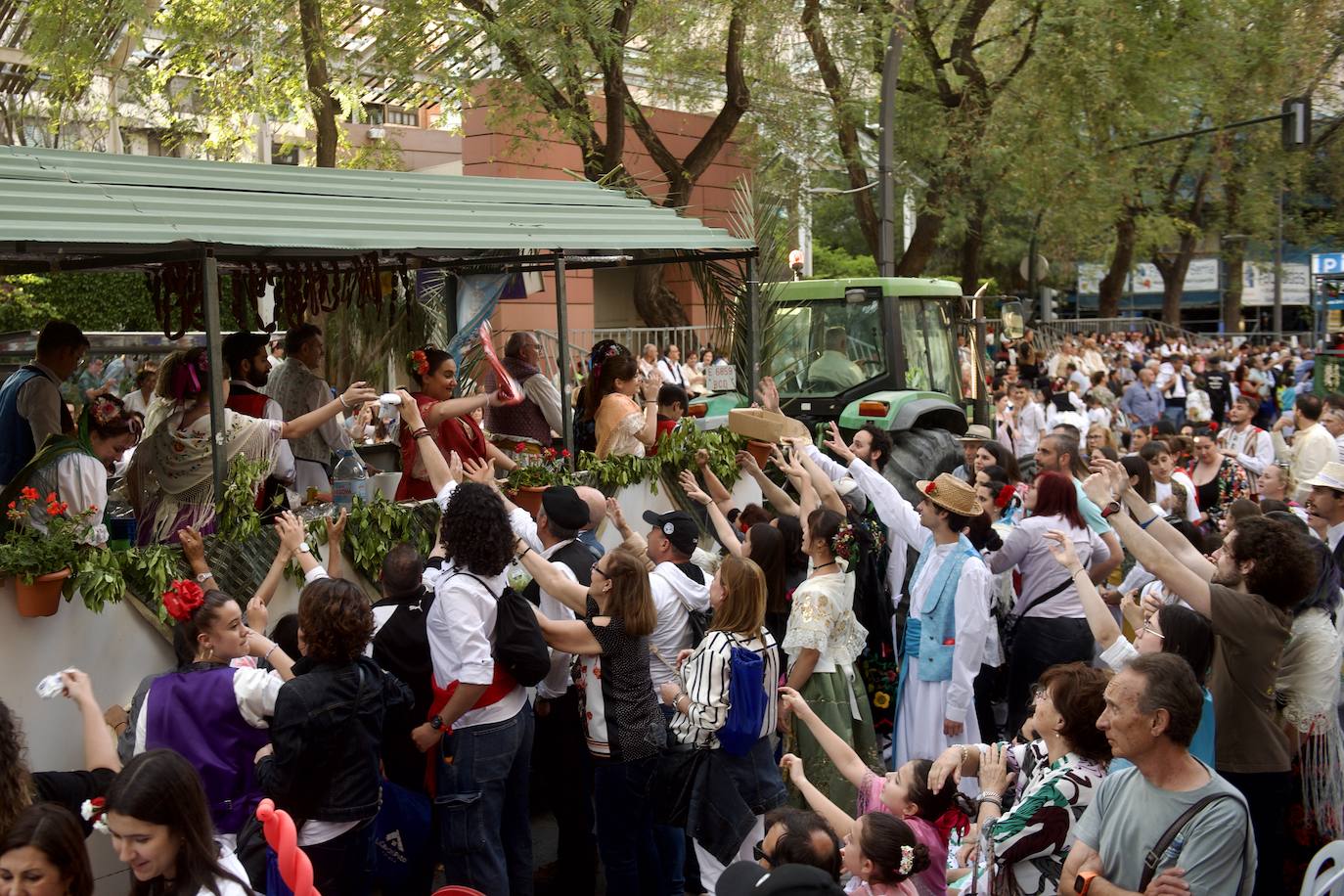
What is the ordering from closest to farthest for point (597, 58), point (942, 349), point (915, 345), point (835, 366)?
point (835, 366), point (915, 345), point (942, 349), point (597, 58)

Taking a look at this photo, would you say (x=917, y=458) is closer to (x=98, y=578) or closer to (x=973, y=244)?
(x=98, y=578)

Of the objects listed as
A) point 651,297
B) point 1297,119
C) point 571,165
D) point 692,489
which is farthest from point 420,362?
point 1297,119

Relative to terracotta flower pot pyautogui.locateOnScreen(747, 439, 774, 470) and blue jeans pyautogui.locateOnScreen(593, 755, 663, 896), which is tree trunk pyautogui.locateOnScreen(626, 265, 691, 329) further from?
blue jeans pyautogui.locateOnScreen(593, 755, 663, 896)

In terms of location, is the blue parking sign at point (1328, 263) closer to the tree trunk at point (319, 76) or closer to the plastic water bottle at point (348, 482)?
the tree trunk at point (319, 76)

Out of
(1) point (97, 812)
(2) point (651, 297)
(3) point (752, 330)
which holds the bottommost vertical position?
(1) point (97, 812)

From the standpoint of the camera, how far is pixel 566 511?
5969 millimetres

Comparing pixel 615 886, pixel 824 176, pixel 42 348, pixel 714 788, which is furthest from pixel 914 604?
pixel 824 176

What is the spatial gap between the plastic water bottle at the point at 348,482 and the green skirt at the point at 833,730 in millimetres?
2447

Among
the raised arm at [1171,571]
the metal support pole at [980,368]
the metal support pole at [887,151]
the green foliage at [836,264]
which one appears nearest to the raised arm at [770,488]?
the raised arm at [1171,571]

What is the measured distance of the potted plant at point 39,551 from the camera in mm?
4902

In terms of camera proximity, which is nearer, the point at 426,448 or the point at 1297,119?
the point at 426,448

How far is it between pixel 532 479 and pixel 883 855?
12.4 ft

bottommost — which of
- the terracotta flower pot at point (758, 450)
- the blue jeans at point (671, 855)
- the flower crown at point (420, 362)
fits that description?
the blue jeans at point (671, 855)

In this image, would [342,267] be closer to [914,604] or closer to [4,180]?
A: [4,180]
